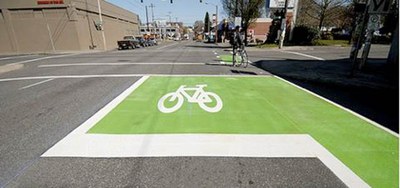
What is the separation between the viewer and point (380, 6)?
7.04 m

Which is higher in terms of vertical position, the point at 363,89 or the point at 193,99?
the point at 193,99

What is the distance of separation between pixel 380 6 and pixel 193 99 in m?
6.33

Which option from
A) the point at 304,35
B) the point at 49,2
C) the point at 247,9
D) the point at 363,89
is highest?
the point at 49,2

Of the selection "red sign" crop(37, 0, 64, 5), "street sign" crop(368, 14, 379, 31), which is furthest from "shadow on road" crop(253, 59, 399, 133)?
"red sign" crop(37, 0, 64, 5)

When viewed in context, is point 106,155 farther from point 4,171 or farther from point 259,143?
point 259,143

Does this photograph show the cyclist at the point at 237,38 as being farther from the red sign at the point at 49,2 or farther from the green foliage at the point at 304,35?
the red sign at the point at 49,2

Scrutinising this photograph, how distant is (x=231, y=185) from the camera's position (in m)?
2.76

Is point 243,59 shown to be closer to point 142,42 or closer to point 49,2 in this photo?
point 49,2

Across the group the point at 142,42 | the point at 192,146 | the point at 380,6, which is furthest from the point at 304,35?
the point at 192,146

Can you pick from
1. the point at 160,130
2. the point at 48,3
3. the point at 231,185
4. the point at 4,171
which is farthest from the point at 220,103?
the point at 48,3

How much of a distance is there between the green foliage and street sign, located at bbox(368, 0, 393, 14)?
22.4 m

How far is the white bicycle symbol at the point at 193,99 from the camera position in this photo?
5395 millimetres

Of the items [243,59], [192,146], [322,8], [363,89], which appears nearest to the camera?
[192,146]

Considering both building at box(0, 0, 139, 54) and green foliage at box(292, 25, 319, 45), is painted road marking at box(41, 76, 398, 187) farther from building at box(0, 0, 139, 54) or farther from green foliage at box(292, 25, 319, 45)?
building at box(0, 0, 139, 54)
